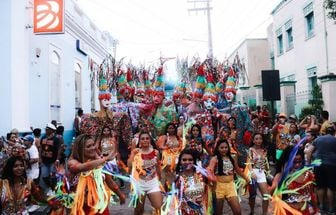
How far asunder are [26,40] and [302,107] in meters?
11.1

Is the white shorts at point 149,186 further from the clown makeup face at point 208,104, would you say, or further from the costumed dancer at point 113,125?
the clown makeup face at point 208,104

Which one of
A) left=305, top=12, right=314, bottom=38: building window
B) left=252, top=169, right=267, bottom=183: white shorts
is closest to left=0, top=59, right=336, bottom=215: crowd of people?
left=252, top=169, right=267, bottom=183: white shorts

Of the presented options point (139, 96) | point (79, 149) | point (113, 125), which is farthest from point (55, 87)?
point (79, 149)

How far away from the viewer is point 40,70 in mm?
11641

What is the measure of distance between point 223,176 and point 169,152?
1649 mm

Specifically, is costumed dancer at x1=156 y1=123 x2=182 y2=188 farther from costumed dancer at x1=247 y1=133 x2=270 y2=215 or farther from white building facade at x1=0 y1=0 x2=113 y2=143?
white building facade at x1=0 y1=0 x2=113 y2=143

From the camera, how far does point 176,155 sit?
6957 millimetres

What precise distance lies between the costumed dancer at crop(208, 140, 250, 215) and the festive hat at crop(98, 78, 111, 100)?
5133 mm

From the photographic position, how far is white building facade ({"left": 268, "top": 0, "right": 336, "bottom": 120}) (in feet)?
55.1

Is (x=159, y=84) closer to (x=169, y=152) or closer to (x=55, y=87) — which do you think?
(x=55, y=87)

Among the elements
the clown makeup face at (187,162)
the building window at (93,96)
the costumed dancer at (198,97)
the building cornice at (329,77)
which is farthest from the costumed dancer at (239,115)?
the building window at (93,96)

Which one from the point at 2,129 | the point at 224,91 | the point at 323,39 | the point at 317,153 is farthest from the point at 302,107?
the point at 2,129

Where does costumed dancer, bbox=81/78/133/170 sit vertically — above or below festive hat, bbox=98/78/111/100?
below

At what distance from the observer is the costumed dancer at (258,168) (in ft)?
20.4
